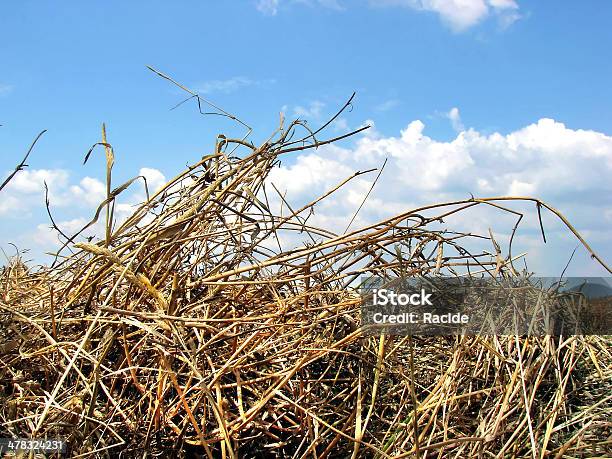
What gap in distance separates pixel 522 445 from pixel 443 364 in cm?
23

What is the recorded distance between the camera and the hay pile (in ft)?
3.69

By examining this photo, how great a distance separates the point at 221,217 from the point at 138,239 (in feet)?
0.62

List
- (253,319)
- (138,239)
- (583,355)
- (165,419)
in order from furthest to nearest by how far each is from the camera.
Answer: (583,355), (138,239), (165,419), (253,319)

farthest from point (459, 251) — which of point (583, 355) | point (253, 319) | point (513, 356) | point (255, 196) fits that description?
point (253, 319)

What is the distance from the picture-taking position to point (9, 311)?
1342mm

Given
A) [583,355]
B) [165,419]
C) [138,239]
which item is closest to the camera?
[165,419]

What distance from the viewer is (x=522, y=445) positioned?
46.3 inches

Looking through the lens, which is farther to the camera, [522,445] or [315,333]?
[315,333]

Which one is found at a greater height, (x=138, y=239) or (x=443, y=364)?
(x=138, y=239)

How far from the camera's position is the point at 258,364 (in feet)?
3.95

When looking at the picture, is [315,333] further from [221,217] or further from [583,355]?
[583,355]

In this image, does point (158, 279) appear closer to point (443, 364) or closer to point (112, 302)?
point (112, 302)

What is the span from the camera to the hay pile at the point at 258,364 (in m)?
1.12

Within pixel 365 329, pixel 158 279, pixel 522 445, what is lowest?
pixel 522 445
